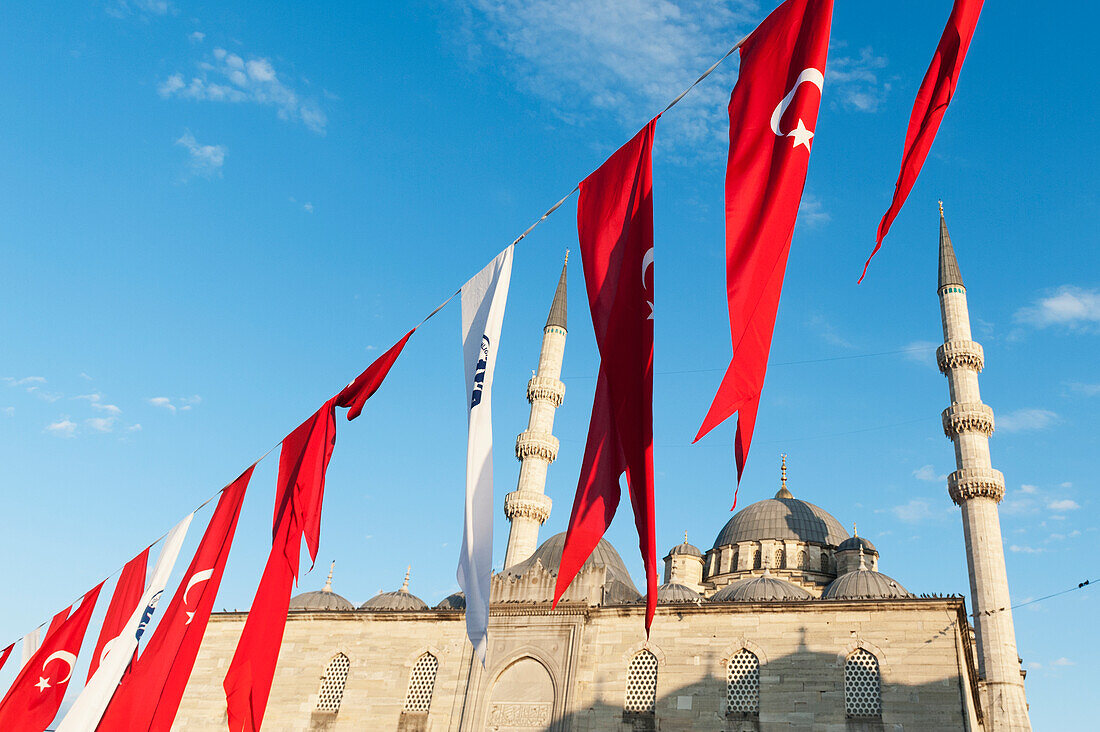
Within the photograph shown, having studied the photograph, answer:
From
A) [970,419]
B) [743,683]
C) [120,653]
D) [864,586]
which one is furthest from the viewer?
[970,419]

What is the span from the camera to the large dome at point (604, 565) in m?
22.8

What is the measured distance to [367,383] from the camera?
10836 millimetres

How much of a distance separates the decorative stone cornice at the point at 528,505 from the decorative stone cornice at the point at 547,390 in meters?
3.57

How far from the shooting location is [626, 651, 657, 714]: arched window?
19.6 meters

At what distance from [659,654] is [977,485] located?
13.5m

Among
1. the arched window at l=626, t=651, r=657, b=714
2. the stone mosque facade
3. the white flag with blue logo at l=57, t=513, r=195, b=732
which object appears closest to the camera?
the white flag with blue logo at l=57, t=513, r=195, b=732

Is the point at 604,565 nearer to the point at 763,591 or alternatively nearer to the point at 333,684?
the point at 763,591

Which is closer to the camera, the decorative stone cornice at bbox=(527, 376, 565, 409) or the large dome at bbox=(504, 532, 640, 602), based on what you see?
the large dome at bbox=(504, 532, 640, 602)

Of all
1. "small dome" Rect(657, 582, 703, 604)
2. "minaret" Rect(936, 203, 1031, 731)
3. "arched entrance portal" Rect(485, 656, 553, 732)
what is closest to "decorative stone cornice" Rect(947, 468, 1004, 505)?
"minaret" Rect(936, 203, 1031, 731)

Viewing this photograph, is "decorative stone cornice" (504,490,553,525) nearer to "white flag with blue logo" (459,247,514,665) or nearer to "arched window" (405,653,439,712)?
"arched window" (405,653,439,712)

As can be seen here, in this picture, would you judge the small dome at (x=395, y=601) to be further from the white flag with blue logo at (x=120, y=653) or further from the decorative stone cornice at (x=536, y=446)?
the white flag with blue logo at (x=120, y=653)

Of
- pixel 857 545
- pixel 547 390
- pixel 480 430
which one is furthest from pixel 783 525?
pixel 480 430

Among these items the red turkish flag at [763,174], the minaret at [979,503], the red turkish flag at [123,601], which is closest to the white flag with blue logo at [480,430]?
the red turkish flag at [763,174]

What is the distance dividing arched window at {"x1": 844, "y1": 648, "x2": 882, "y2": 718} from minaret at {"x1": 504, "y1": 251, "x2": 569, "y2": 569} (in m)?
12.4
